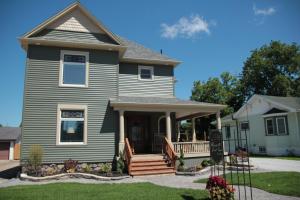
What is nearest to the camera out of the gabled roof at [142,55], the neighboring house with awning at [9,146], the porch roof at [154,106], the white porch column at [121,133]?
the white porch column at [121,133]

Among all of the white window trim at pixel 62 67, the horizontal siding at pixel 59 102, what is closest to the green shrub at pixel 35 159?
the horizontal siding at pixel 59 102

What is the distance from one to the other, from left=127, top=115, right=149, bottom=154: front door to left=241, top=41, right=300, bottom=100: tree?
31954mm

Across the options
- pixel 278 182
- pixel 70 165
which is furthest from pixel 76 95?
pixel 278 182

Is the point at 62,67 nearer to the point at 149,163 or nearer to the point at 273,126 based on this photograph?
the point at 149,163

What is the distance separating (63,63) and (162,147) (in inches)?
283

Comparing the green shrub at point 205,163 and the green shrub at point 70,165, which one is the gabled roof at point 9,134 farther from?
the green shrub at point 205,163

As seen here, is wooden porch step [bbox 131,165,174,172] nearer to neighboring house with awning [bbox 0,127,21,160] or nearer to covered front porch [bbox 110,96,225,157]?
covered front porch [bbox 110,96,225,157]

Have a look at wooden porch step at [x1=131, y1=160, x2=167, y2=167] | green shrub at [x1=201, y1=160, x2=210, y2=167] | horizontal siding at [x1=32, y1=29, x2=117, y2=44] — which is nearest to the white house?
green shrub at [x1=201, y1=160, x2=210, y2=167]

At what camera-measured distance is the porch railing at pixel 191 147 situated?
1413 cm

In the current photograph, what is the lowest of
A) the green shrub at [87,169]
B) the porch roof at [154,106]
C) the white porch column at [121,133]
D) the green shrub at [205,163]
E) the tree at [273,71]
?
the green shrub at [87,169]

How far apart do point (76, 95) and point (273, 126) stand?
18.4 meters

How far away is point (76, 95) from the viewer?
538 inches

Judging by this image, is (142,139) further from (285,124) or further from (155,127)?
(285,124)

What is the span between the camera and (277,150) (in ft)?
75.5
